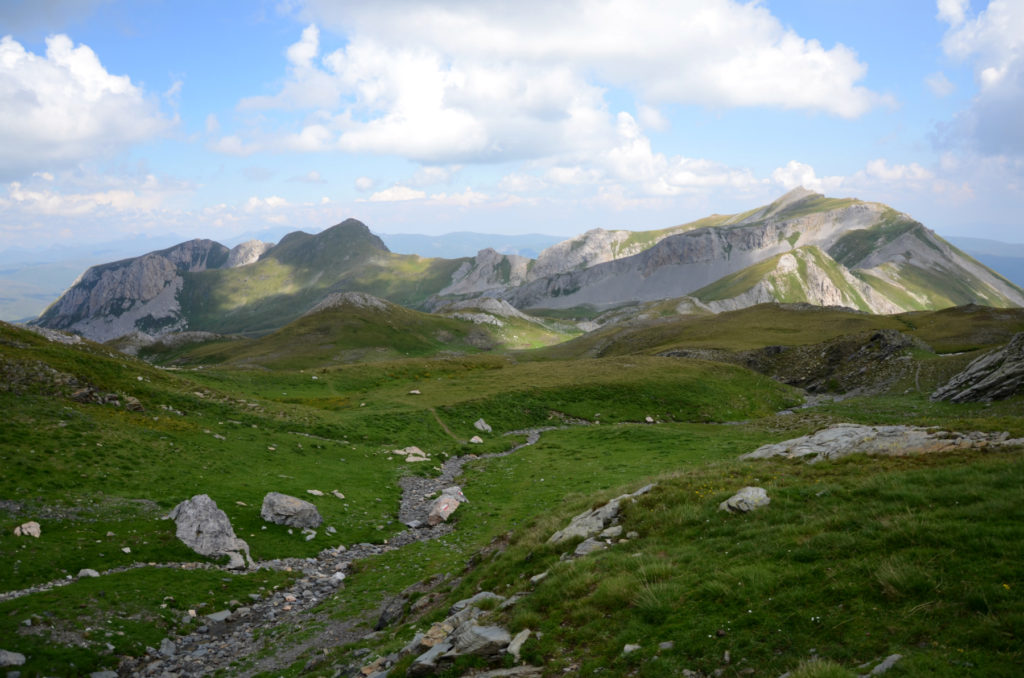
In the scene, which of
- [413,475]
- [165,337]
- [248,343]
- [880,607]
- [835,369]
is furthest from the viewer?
[165,337]

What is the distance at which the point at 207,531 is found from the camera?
996 inches

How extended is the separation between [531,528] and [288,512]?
51.4 ft

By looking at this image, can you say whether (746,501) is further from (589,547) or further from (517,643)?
(517,643)

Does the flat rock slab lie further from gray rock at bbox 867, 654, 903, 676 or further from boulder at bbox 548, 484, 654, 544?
gray rock at bbox 867, 654, 903, 676

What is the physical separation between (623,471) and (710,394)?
1389 inches

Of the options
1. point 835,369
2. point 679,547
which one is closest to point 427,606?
point 679,547

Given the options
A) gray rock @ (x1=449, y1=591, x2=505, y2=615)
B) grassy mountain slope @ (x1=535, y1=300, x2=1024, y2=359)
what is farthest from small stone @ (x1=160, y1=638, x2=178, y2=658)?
grassy mountain slope @ (x1=535, y1=300, x2=1024, y2=359)

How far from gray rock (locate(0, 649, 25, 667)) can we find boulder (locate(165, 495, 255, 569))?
28.3 feet

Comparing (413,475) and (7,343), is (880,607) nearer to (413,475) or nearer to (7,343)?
(413,475)

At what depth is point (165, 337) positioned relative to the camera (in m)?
188

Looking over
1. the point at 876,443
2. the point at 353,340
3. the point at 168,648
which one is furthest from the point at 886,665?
the point at 353,340

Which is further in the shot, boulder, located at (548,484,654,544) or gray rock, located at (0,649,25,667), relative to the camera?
boulder, located at (548,484,654,544)

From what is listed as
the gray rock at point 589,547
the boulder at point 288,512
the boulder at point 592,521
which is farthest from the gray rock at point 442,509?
the gray rock at point 589,547

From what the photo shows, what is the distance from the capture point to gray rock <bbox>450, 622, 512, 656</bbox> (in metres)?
12.4
